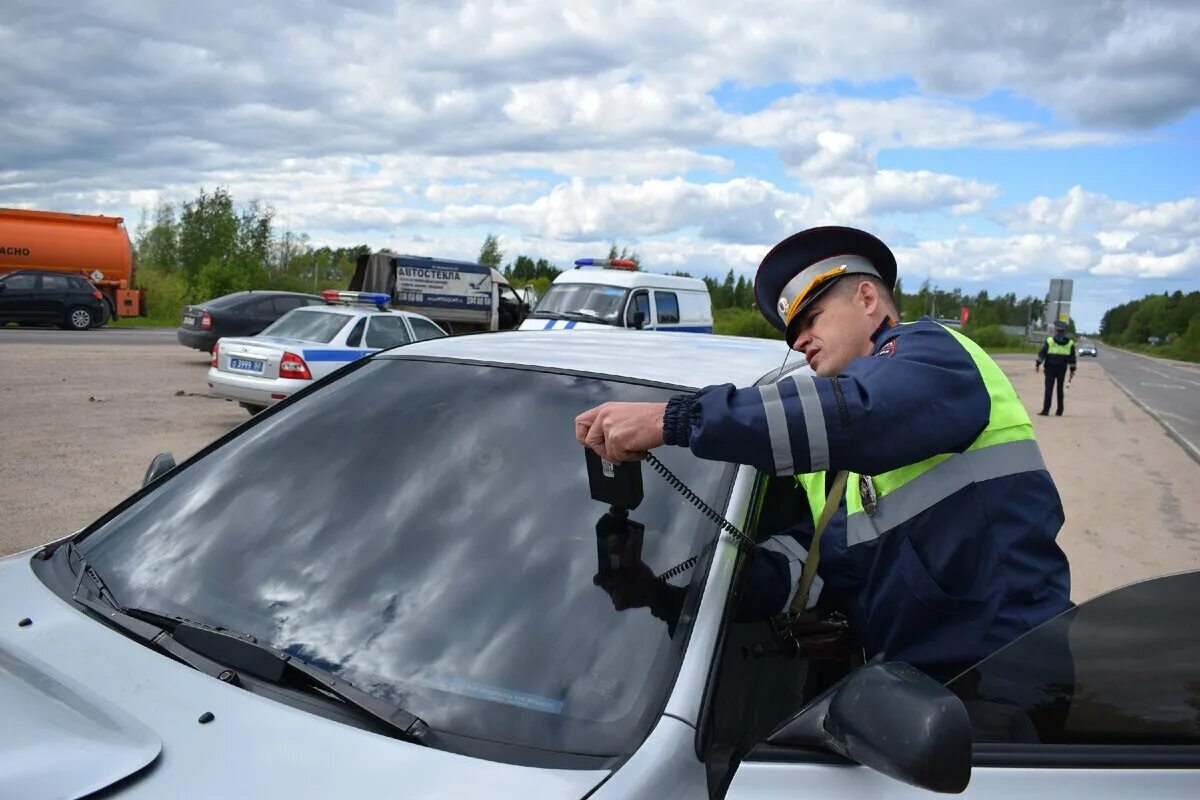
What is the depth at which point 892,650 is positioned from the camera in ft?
6.64

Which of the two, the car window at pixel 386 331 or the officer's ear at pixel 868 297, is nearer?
the officer's ear at pixel 868 297

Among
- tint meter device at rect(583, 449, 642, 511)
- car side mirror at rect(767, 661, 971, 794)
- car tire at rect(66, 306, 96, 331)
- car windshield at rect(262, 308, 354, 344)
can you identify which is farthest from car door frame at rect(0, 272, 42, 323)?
car side mirror at rect(767, 661, 971, 794)

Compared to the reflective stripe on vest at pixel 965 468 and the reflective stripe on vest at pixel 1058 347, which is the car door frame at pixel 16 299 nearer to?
the reflective stripe on vest at pixel 1058 347

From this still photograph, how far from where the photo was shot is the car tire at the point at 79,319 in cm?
2769

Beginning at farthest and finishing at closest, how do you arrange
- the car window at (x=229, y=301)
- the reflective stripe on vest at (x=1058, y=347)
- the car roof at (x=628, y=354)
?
the car window at (x=229, y=301), the reflective stripe on vest at (x=1058, y=347), the car roof at (x=628, y=354)

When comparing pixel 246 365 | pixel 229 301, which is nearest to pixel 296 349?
pixel 246 365

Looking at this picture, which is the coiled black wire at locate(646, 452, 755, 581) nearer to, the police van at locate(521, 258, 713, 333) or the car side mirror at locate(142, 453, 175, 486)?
the car side mirror at locate(142, 453, 175, 486)

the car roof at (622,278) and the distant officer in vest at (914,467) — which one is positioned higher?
the car roof at (622,278)

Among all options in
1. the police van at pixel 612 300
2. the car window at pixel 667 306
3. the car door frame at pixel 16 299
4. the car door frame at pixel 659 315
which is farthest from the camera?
the car door frame at pixel 16 299

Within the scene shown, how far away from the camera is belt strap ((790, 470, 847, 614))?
222 centimetres

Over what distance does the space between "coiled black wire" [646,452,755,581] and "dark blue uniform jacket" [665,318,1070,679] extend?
7cm

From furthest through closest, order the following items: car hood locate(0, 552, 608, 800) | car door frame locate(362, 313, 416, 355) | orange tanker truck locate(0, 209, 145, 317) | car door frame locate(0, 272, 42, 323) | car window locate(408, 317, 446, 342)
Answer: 1. orange tanker truck locate(0, 209, 145, 317)
2. car door frame locate(0, 272, 42, 323)
3. car window locate(408, 317, 446, 342)
4. car door frame locate(362, 313, 416, 355)
5. car hood locate(0, 552, 608, 800)

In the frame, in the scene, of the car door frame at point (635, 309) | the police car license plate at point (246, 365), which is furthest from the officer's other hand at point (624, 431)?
the car door frame at point (635, 309)

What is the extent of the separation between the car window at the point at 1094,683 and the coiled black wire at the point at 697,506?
513 mm
